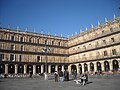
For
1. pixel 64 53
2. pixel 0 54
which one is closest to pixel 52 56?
pixel 64 53

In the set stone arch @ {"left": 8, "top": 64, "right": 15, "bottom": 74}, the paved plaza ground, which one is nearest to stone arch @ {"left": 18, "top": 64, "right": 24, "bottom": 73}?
stone arch @ {"left": 8, "top": 64, "right": 15, "bottom": 74}

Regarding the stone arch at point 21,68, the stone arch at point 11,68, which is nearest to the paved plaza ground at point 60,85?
the stone arch at point 11,68

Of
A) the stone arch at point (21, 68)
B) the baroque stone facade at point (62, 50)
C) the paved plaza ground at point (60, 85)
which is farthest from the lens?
the stone arch at point (21, 68)

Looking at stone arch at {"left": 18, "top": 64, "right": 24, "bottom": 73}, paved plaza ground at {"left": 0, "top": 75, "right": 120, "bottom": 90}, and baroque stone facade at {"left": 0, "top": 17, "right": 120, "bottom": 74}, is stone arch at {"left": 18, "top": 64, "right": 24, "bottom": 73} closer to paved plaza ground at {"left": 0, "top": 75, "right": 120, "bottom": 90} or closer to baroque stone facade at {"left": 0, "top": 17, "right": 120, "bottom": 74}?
baroque stone facade at {"left": 0, "top": 17, "right": 120, "bottom": 74}

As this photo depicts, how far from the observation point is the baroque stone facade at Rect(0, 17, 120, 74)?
42.5m

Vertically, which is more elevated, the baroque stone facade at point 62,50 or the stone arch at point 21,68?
the baroque stone facade at point 62,50

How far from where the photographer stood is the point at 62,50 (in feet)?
191

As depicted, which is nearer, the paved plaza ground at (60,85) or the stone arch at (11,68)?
the paved plaza ground at (60,85)

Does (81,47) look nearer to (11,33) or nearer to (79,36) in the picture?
(79,36)

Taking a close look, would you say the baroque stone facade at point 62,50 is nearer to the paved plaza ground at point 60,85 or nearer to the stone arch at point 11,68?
the stone arch at point 11,68

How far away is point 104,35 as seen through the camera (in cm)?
4431

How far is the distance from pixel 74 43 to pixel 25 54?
18127 millimetres

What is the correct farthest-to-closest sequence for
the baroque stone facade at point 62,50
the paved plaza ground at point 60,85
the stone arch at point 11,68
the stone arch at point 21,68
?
the stone arch at point 21,68, the stone arch at point 11,68, the baroque stone facade at point 62,50, the paved plaza ground at point 60,85

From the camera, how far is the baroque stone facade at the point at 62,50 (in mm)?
42478
